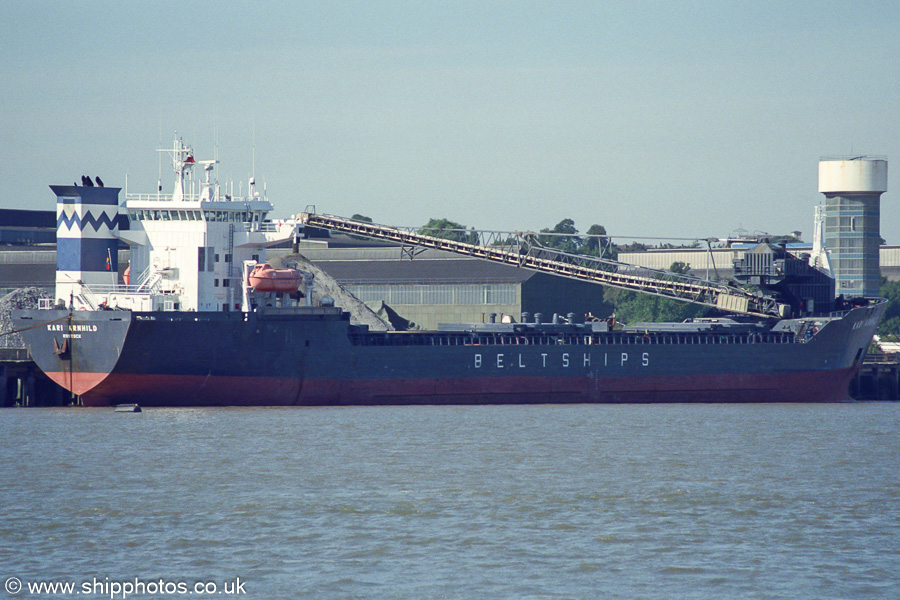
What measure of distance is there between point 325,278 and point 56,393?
19343 mm

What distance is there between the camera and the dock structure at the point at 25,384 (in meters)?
44.0

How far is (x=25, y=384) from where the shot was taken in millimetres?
45000

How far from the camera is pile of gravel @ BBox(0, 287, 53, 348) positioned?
167 ft

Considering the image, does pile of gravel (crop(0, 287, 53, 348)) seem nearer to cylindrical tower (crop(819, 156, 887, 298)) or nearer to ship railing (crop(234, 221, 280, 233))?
ship railing (crop(234, 221, 280, 233))

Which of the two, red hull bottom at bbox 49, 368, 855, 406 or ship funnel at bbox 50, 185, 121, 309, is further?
ship funnel at bbox 50, 185, 121, 309

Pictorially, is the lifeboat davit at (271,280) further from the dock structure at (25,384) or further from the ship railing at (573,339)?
the dock structure at (25,384)

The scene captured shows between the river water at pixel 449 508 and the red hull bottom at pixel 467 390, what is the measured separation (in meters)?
3.72

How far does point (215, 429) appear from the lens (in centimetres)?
3447

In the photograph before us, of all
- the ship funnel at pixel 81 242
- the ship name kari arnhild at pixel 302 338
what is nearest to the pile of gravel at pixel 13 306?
the ship funnel at pixel 81 242

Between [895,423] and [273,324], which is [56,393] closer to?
[273,324]

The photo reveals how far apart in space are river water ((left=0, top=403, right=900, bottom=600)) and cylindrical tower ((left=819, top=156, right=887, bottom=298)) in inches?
1581

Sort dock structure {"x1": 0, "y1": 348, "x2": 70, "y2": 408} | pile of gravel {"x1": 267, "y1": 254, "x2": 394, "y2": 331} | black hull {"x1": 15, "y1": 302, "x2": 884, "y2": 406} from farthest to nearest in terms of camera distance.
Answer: pile of gravel {"x1": 267, "y1": 254, "x2": 394, "y2": 331} < dock structure {"x1": 0, "y1": 348, "x2": 70, "y2": 408} < black hull {"x1": 15, "y1": 302, "x2": 884, "y2": 406}

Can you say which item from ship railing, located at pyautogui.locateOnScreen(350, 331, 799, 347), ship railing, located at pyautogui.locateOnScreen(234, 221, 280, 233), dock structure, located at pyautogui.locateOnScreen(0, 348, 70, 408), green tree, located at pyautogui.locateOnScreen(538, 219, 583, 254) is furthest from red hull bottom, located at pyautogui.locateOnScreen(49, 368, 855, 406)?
green tree, located at pyautogui.locateOnScreen(538, 219, 583, 254)

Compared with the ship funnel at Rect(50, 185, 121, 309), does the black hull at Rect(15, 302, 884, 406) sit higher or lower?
lower
